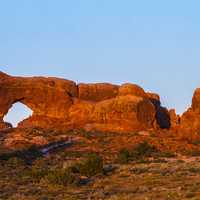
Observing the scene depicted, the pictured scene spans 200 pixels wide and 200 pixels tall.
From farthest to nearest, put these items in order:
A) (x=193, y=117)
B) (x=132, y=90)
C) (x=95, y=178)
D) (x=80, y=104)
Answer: (x=132, y=90)
(x=80, y=104)
(x=193, y=117)
(x=95, y=178)

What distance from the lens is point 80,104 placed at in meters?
62.2

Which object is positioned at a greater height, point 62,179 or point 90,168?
point 90,168

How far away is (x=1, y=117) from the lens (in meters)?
62.7

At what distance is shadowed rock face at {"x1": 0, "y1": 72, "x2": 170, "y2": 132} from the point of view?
195 ft

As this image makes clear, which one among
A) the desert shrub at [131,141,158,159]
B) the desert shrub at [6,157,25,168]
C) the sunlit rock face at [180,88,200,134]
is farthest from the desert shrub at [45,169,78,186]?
the sunlit rock face at [180,88,200,134]

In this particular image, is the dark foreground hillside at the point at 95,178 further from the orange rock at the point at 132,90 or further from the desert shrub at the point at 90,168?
the orange rock at the point at 132,90

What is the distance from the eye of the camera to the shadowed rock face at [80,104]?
59406 millimetres

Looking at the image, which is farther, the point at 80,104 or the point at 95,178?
the point at 80,104

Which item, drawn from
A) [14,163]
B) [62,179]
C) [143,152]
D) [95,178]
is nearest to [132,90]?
[143,152]

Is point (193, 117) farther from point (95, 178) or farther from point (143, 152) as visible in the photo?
point (95, 178)

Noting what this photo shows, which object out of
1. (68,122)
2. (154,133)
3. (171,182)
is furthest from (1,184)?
(68,122)

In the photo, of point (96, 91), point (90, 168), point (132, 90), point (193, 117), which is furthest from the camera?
point (96, 91)

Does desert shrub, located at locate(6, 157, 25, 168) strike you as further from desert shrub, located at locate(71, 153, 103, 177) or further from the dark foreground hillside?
desert shrub, located at locate(71, 153, 103, 177)

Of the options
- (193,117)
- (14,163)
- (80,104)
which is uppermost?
(80,104)
